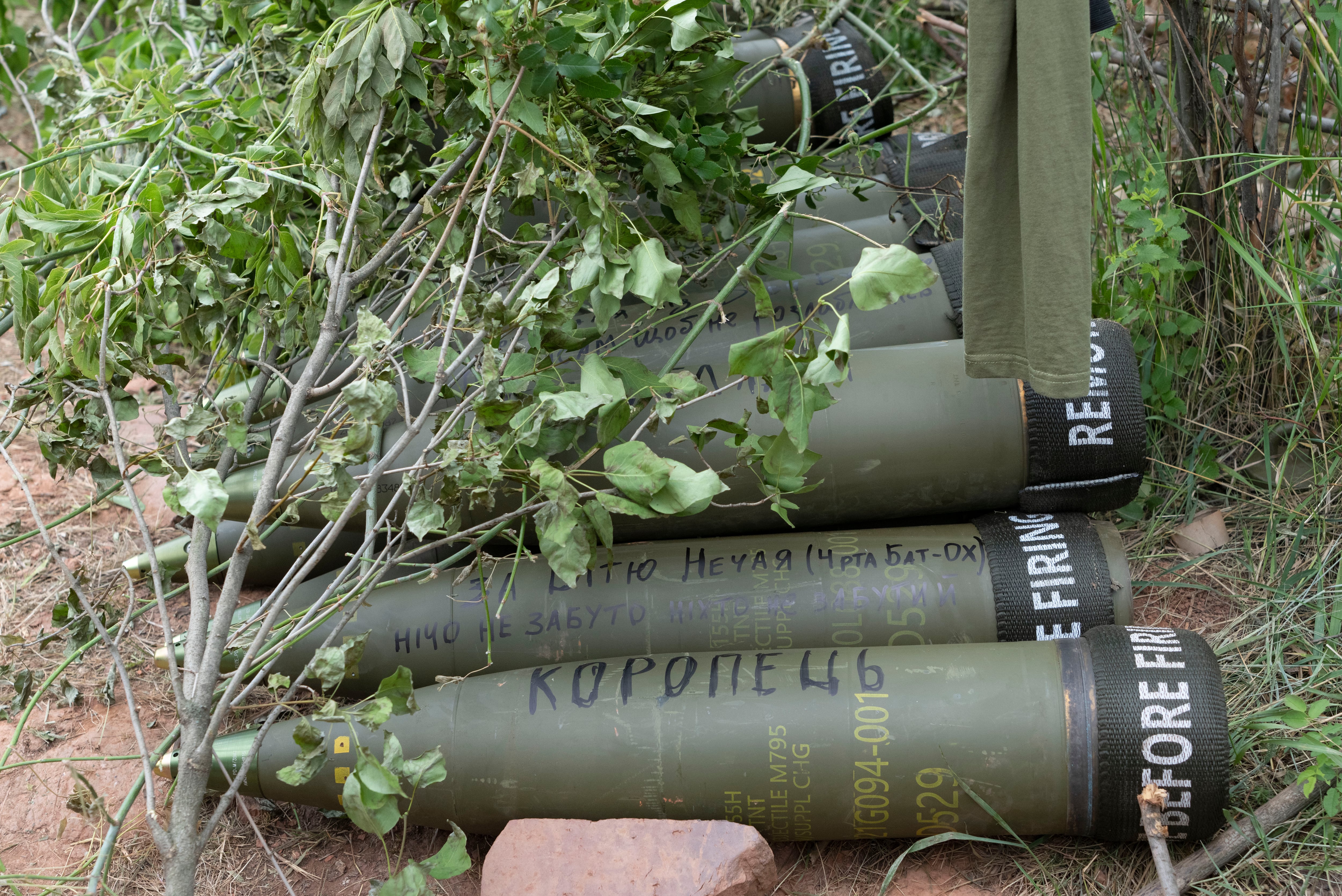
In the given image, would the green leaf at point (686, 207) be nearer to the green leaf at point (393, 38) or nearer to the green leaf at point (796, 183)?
the green leaf at point (796, 183)

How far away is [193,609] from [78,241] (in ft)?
2.75

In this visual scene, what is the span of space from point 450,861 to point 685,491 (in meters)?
0.70

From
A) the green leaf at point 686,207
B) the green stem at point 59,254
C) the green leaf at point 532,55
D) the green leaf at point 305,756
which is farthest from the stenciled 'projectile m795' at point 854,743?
the green leaf at point 532,55

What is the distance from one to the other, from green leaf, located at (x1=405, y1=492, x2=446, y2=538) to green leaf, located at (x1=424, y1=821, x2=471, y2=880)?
48 centimetres

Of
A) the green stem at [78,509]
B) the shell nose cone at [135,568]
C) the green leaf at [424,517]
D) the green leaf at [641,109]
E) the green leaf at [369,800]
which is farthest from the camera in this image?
the shell nose cone at [135,568]

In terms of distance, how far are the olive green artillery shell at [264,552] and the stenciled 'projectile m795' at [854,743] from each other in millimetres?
595

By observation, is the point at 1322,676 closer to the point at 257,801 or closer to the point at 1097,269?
the point at 1097,269

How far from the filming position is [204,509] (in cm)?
154

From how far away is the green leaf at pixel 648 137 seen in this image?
6.47ft

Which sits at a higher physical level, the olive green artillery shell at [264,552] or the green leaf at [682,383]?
the green leaf at [682,383]

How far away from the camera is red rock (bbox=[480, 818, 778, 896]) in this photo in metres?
1.80

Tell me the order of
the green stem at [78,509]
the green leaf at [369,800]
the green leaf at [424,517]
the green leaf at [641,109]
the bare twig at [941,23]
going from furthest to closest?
the bare twig at [941,23]
the green stem at [78,509]
the green leaf at [641,109]
the green leaf at [424,517]
the green leaf at [369,800]

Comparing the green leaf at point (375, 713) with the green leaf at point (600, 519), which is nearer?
the green leaf at point (375, 713)

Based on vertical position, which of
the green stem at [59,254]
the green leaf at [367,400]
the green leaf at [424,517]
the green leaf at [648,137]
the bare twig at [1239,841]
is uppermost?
the green leaf at [648,137]
